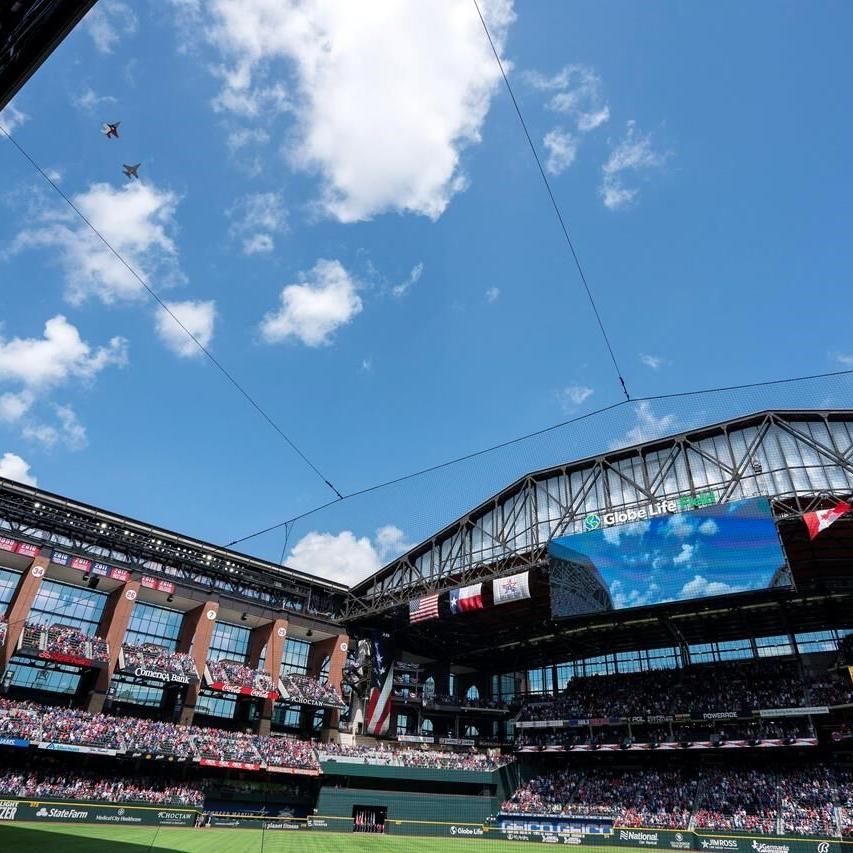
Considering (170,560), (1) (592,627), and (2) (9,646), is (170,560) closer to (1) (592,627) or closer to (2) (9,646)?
(2) (9,646)

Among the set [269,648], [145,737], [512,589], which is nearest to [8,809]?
[145,737]

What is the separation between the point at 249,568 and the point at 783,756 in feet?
145

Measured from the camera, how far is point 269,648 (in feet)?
165

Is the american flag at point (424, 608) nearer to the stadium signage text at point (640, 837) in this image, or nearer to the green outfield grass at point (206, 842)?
the green outfield grass at point (206, 842)

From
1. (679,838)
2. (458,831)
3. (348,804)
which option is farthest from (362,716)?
(679,838)

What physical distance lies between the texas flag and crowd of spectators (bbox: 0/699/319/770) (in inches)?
1501

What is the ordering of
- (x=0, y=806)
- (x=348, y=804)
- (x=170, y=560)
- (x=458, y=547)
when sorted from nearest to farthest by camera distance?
(x=0, y=806) → (x=348, y=804) → (x=170, y=560) → (x=458, y=547)

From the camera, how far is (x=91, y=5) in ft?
25.3

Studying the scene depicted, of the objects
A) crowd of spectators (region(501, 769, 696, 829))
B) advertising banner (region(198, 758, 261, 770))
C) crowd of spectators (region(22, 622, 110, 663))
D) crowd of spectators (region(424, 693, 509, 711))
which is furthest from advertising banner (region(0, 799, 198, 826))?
crowd of spectators (region(501, 769, 696, 829))

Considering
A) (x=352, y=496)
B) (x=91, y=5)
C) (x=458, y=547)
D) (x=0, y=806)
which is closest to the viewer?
(x=91, y=5)

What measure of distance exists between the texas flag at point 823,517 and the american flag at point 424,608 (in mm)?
25362

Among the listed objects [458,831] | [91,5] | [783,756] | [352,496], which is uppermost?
[352,496]

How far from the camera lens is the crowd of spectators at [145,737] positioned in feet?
114

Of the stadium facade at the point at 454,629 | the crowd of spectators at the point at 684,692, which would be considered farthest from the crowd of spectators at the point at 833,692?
the crowd of spectators at the point at 684,692
